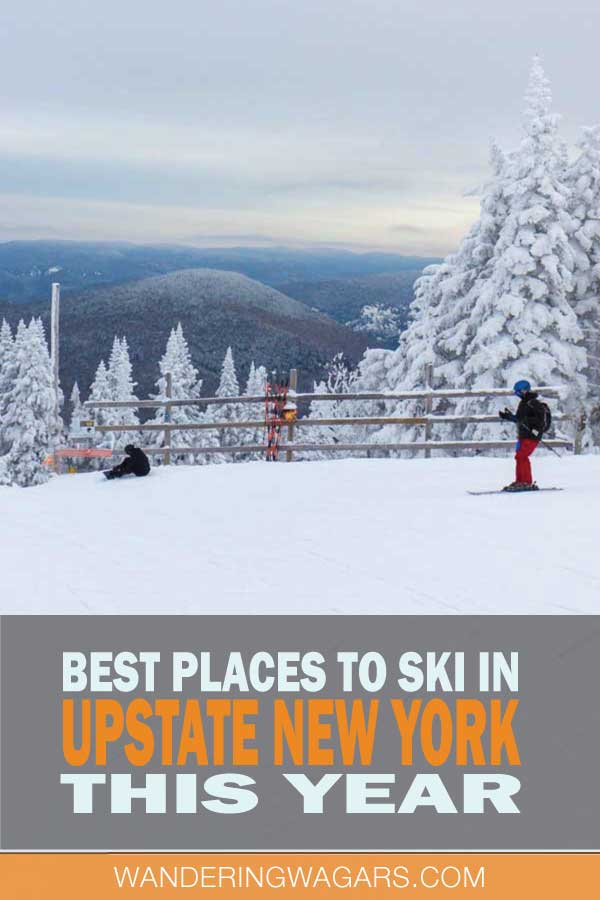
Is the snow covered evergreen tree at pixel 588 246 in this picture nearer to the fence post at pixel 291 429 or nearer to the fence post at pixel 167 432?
the fence post at pixel 291 429

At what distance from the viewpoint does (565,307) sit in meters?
23.7

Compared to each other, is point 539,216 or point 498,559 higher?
point 539,216

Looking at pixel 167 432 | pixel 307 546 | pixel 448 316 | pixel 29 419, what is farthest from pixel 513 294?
pixel 29 419

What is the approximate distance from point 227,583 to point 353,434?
28694 mm

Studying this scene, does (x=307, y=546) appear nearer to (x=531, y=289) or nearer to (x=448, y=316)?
(x=531, y=289)

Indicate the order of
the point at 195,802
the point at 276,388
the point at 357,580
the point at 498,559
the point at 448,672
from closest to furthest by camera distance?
the point at 195,802, the point at 448,672, the point at 357,580, the point at 498,559, the point at 276,388

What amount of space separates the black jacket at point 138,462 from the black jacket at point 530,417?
22.2 feet

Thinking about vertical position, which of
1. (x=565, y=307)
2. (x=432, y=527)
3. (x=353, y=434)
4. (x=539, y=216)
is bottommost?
(x=353, y=434)

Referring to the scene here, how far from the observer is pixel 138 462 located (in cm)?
1655

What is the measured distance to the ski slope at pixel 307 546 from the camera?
7.04m

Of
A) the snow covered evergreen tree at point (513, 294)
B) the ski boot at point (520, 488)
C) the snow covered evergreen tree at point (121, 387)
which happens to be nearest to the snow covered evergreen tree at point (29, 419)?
the snow covered evergreen tree at point (121, 387)

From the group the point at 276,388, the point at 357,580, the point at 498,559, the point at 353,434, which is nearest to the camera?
the point at 357,580

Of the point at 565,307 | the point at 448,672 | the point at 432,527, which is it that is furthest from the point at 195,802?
the point at 565,307

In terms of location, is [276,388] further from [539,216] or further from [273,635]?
[273,635]
